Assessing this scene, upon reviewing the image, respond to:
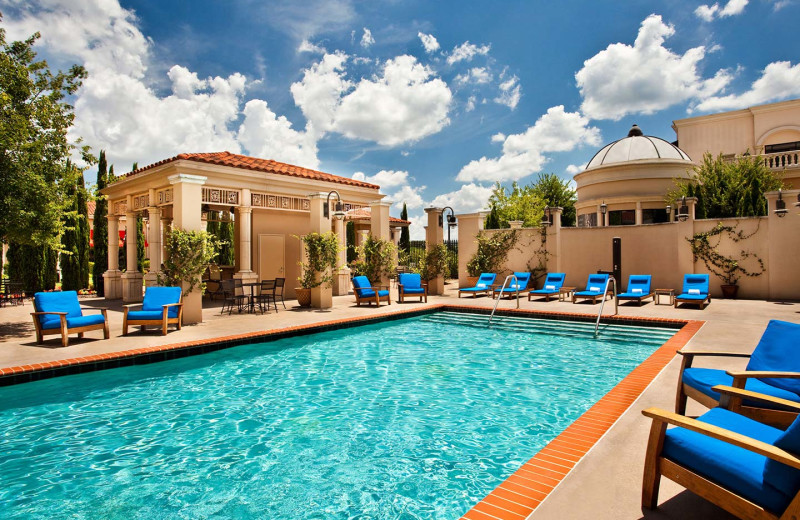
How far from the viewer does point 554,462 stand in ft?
9.55

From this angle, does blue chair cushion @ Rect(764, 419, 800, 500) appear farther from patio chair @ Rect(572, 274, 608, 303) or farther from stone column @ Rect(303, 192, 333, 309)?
patio chair @ Rect(572, 274, 608, 303)

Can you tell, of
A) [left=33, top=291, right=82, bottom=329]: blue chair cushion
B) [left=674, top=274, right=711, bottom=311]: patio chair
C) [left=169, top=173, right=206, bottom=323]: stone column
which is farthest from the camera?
[left=674, top=274, right=711, bottom=311]: patio chair

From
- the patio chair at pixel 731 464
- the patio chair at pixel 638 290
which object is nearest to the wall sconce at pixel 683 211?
the patio chair at pixel 638 290

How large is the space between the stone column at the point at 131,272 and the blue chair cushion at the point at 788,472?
55.6 ft

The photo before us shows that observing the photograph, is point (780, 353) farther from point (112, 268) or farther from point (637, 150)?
point (637, 150)

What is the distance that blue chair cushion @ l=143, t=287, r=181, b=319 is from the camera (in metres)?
8.98

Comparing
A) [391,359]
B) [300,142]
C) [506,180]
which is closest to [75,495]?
[391,359]

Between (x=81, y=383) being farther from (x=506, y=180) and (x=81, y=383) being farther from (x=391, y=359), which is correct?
(x=506, y=180)

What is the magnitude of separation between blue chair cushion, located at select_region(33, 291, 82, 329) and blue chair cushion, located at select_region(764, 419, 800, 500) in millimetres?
9892

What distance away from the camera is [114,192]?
51.7ft

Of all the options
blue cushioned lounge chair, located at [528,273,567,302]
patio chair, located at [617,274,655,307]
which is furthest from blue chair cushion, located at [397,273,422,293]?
patio chair, located at [617,274,655,307]

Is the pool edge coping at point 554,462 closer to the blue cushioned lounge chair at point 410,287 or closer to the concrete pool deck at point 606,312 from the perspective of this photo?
the concrete pool deck at point 606,312

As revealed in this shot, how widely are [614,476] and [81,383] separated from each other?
6695 mm

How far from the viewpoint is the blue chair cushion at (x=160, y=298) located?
8977 mm
